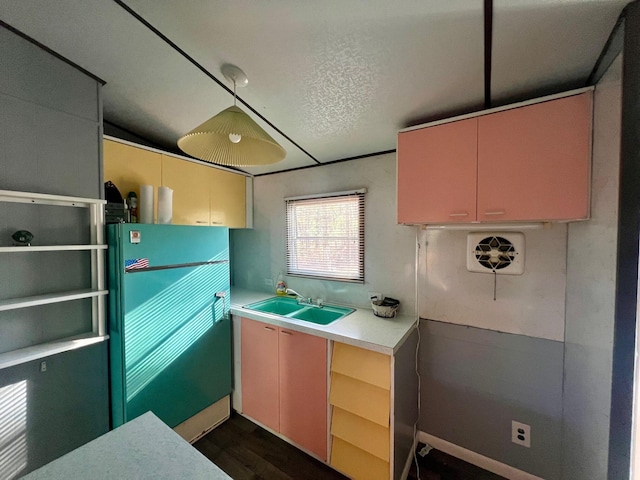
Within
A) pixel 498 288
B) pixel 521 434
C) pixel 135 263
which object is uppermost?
pixel 135 263

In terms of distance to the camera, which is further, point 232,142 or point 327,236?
point 327,236

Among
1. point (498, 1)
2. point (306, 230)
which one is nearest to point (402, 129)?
point (498, 1)

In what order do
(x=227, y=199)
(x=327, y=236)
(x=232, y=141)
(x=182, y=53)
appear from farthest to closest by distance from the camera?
(x=227, y=199) → (x=327, y=236) → (x=182, y=53) → (x=232, y=141)

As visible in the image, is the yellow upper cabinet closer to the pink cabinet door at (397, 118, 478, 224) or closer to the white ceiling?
the white ceiling

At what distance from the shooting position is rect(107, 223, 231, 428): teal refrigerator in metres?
1.48

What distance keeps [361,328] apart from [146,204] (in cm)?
173

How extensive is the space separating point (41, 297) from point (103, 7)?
140 centimetres

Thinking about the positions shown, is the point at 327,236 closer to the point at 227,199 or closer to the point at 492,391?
the point at 227,199

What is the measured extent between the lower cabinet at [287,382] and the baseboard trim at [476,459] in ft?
2.66

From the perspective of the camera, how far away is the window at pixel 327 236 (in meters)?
2.16

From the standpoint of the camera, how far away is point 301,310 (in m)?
2.12

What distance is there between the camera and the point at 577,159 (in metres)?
1.11

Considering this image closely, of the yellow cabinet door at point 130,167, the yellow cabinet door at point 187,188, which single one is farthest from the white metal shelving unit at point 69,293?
the yellow cabinet door at point 187,188

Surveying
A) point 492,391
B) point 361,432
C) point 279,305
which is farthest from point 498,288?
point 279,305
